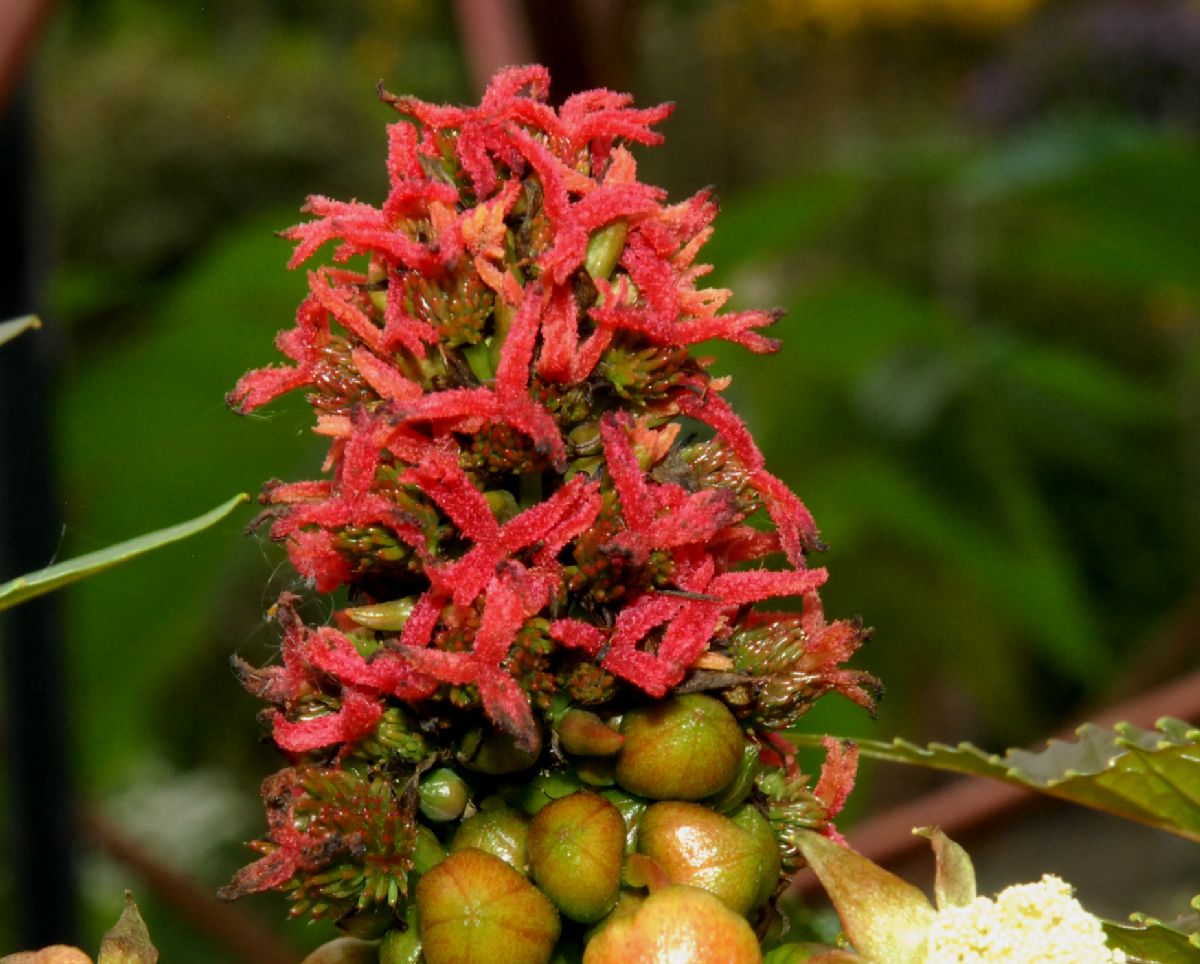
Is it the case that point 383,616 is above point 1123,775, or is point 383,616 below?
above

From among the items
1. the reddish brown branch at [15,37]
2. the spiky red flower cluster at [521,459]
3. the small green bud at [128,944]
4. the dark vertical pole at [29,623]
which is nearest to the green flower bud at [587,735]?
the spiky red flower cluster at [521,459]

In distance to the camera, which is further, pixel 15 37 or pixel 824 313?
pixel 824 313

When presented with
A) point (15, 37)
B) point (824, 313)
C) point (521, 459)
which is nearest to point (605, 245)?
point (521, 459)

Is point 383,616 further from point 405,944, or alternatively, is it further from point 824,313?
point 824,313

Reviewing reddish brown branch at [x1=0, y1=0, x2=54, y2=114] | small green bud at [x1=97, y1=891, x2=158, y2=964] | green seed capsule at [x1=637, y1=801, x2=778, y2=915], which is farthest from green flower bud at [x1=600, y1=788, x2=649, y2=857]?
reddish brown branch at [x1=0, y1=0, x2=54, y2=114]

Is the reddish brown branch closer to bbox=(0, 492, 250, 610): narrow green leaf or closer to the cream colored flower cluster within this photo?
bbox=(0, 492, 250, 610): narrow green leaf

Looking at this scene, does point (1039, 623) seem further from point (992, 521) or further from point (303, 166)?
point (303, 166)

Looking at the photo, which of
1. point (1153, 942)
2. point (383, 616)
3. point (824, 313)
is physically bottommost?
point (824, 313)
